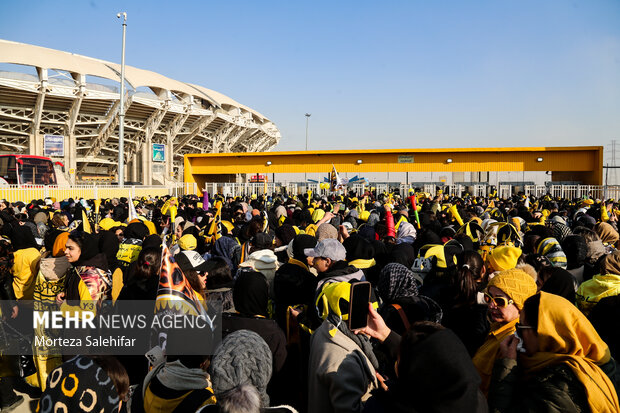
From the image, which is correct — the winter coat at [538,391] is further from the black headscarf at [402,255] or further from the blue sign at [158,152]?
the blue sign at [158,152]

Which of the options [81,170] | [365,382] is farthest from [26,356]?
[81,170]

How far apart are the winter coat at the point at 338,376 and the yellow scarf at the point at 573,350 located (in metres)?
0.78

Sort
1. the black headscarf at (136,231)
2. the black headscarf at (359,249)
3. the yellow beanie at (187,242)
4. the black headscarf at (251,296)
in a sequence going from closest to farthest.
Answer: the black headscarf at (251,296)
the black headscarf at (359,249)
the yellow beanie at (187,242)
the black headscarf at (136,231)

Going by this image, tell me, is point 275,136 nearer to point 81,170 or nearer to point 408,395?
point 81,170

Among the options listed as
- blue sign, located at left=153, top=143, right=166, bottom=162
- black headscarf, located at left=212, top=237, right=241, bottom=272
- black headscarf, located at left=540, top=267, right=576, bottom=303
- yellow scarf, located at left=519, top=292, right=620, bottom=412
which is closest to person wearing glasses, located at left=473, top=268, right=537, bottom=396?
yellow scarf, located at left=519, top=292, right=620, bottom=412

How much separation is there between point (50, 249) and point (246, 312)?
2.73m

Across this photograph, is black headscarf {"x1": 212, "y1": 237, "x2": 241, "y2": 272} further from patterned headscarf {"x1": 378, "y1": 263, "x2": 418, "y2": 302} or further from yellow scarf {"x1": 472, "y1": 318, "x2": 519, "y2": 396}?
yellow scarf {"x1": 472, "y1": 318, "x2": 519, "y2": 396}

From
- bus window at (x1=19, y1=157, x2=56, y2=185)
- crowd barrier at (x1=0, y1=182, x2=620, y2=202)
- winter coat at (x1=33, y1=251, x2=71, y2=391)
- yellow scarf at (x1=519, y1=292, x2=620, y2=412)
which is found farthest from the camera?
bus window at (x1=19, y1=157, x2=56, y2=185)

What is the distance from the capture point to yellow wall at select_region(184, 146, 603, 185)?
25875 mm

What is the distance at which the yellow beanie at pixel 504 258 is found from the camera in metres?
3.88

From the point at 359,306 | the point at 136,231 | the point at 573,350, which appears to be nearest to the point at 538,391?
the point at 573,350

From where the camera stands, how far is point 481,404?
69.6 inches

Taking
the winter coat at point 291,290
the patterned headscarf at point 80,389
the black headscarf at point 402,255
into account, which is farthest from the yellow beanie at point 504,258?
the patterned headscarf at point 80,389

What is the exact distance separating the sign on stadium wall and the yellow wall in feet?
75.1
